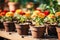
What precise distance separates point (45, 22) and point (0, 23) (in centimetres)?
70

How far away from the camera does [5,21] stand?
267cm

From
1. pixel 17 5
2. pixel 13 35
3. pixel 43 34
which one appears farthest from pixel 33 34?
pixel 17 5

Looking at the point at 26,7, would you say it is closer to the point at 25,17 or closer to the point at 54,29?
the point at 25,17

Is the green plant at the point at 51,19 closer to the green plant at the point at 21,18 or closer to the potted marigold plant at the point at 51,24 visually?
the potted marigold plant at the point at 51,24

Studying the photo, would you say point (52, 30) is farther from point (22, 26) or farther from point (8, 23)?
point (8, 23)

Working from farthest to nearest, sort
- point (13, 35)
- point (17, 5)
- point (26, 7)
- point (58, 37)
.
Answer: point (26, 7)
point (17, 5)
point (13, 35)
point (58, 37)

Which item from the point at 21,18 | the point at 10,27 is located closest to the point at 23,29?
the point at 21,18

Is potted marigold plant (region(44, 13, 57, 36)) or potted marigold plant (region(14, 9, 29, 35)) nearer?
potted marigold plant (region(44, 13, 57, 36))

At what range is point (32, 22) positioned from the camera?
2.44 meters

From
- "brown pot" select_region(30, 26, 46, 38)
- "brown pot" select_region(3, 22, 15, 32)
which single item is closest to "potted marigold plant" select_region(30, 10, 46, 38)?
"brown pot" select_region(30, 26, 46, 38)

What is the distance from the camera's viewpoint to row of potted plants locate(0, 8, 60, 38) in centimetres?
222

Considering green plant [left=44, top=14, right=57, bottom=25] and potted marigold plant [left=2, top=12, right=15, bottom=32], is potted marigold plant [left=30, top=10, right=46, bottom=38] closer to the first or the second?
green plant [left=44, top=14, right=57, bottom=25]

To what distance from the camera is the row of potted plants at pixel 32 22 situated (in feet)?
7.28

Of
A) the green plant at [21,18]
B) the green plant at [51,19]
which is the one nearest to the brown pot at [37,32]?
the green plant at [51,19]
